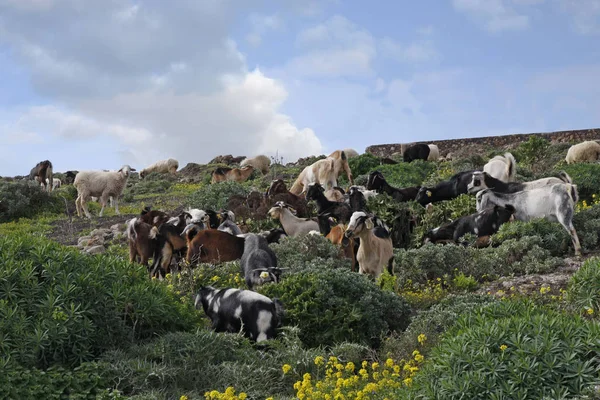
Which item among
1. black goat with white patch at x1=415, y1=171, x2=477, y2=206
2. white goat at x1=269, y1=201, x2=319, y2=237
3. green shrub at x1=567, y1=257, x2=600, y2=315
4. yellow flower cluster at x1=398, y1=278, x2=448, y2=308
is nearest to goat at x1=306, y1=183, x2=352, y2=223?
white goat at x1=269, y1=201, x2=319, y2=237

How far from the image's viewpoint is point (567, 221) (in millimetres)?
14781

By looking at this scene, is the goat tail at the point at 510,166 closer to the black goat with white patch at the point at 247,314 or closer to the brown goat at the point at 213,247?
the brown goat at the point at 213,247

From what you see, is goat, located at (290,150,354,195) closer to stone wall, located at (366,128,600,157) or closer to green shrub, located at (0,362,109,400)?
stone wall, located at (366,128,600,157)

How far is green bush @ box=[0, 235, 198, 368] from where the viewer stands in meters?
6.83

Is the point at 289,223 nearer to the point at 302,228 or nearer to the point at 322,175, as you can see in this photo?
the point at 302,228

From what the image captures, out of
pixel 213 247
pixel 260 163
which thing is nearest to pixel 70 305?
pixel 213 247

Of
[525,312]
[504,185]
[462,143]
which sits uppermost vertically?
[462,143]

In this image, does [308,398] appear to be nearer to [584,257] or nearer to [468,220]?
[584,257]

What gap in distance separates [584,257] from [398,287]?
Result: 14.1 ft

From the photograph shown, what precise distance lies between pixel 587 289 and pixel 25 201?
79.2 ft

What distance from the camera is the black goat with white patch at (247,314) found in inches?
331

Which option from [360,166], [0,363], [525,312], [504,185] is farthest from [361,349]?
[360,166]

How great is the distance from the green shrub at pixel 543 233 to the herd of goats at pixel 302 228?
0.22 metres

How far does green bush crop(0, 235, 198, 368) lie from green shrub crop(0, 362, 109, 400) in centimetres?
20
